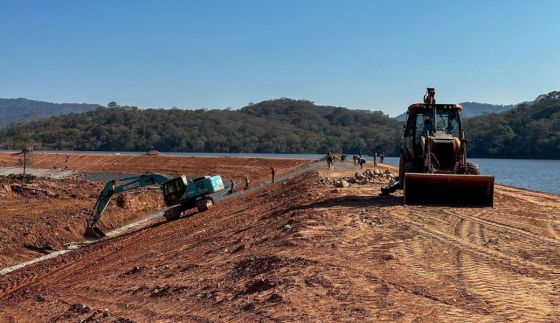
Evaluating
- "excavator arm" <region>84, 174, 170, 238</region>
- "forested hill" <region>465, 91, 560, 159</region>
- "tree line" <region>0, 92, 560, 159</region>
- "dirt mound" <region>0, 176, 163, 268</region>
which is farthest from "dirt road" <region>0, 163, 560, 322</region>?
"forested hill" <region>465, 91, 560, 159</region>

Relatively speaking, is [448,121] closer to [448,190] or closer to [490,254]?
[448,190]

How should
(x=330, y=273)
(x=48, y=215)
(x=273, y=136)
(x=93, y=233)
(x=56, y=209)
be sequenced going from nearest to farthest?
(x=330, y=273) → (x=93, y=233) → (x=48, y=215) → (x=56, y=209) → (x=273, y=136)

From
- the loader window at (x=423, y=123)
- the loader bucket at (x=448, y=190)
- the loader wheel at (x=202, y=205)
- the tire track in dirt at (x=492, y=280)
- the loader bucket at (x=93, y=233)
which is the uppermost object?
the loader window at (x=423, y=123)

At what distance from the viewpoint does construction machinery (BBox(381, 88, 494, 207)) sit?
52.0 feet

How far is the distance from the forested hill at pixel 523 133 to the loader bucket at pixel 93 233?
10372 centimetres

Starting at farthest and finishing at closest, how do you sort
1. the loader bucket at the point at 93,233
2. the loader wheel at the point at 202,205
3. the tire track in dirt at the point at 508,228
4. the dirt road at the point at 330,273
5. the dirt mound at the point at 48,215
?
1. the loader wheel at the point at 202,205
2. the loader bucket at the point at 93,233
3. the dirt mound at the point at 48,215
4. the tire track in dirt at the point at 508,228
5. the dirt road at the point at 330,273

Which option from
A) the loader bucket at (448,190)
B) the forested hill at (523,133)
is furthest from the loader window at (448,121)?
the forested hill at (523,133)

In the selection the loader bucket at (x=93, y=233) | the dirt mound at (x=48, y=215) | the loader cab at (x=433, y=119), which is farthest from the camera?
the loader bucket at (x=93, y=233)

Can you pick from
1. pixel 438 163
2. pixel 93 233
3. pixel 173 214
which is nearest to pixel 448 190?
pixel 438 163

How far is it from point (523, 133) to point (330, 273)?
122033 mm

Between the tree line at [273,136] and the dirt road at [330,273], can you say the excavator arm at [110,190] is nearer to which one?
the dirt road at [330,273]

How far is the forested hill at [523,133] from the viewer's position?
373 ft

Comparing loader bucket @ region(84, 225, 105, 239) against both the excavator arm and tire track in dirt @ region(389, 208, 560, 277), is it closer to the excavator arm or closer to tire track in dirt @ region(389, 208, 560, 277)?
the excavator arm

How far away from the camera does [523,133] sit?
399ft
